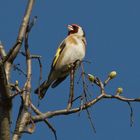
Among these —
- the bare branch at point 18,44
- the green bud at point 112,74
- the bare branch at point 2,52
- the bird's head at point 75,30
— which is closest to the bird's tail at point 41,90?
the bare branch at point 18,44

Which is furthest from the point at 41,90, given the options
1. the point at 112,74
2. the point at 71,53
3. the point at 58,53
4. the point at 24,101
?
the point at 58,53

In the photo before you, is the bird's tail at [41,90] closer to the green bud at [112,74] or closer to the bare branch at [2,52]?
the bare branch at [2,52]

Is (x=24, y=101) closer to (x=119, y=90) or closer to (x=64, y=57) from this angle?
(x=119, y=90)

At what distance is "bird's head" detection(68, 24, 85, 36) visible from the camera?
9.59 meters

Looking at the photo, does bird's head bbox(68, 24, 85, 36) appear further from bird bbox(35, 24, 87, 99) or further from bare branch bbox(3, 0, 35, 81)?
bare branch bbox(3, 0, 35, 81)

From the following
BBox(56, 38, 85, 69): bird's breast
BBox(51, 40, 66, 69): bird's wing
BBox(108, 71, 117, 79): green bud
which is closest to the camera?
BBox(108, 71, 117, 79): green bud

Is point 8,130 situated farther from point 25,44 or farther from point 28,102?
point 25,44

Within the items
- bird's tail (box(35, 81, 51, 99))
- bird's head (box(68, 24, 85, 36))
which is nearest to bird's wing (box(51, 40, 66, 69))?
bird's tail (box(35, 81, 51, 99))

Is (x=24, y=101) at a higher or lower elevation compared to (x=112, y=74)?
lower

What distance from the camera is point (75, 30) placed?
985 centimetres

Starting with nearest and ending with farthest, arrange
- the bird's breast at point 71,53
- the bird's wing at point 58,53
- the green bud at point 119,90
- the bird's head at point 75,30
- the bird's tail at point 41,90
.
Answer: the bird's tail at point 41,90 → the green bud at point 119,90 → the bird's breast at point 71,53 → the bird's wing at point 58,53 → the bird's head at point 75,30

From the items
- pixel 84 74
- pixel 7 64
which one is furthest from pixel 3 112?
pixel 84 74

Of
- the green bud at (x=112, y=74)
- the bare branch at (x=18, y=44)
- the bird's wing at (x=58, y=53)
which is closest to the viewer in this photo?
the bare branch at (x=18, y=44)

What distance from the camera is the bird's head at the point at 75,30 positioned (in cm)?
959
